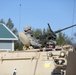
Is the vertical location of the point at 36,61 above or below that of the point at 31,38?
below

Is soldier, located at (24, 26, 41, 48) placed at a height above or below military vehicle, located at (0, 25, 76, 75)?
above

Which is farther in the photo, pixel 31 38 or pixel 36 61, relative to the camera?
pixel 31 38

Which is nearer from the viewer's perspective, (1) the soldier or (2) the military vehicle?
(2) the military vehicle

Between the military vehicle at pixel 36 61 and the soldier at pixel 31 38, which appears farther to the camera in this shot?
the soldier at pixel 31 38

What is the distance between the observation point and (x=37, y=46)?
496 inches

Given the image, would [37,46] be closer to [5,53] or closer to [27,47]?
[27,47]

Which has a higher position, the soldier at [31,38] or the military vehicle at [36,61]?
the soldier at [31,38]

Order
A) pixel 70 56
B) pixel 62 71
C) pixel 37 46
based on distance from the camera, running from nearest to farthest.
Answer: pixel 70 56 → pixel 62 71 → pixel 37 46

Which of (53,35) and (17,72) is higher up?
(53,35)

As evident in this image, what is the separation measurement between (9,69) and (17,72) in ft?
0.96

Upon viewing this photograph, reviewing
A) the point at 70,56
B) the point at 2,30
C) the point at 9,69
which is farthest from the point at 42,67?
the point at 2,30

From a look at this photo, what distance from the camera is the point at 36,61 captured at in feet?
37.5

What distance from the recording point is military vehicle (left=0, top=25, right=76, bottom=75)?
36.2 feet

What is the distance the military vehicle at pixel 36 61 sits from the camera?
11.0m
